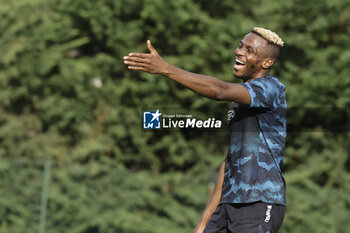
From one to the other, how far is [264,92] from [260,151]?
1.29 ft

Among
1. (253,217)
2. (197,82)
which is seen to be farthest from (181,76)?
(253,217)

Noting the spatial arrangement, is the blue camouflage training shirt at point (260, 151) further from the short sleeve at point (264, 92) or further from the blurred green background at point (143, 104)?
the blurred green background at point (143, 104)

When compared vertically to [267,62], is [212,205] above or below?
below

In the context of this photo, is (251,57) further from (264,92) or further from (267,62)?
(264,92)

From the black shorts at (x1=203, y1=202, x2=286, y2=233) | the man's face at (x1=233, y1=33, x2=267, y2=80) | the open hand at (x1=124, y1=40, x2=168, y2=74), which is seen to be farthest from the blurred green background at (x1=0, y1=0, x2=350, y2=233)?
the open hand at (x1=124, y1=40, x2=168, y2=74)

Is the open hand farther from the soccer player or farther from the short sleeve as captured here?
the short sleeve

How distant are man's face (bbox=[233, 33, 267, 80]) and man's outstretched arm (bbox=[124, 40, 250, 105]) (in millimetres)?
443

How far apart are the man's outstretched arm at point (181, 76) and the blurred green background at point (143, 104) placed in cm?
584

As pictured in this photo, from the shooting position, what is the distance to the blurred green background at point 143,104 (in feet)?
29.9

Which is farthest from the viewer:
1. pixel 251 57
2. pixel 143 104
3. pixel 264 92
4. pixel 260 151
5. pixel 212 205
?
pixel 143 104

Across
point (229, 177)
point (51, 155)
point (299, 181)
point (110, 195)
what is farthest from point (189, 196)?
point (229, 177)

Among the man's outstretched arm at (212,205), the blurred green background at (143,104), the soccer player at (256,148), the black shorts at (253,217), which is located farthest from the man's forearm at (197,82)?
the blurred green background at (143,104)

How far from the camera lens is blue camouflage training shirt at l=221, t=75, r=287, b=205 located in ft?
11.6

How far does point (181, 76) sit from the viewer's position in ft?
10.5
